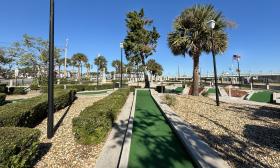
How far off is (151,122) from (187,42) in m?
12.8

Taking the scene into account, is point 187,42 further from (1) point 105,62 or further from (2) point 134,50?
(1) point 105,62

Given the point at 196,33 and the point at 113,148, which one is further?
the point at 196,33

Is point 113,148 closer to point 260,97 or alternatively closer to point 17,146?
point 17,146

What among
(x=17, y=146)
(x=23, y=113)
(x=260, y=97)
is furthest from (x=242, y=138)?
(x=260, y=97)

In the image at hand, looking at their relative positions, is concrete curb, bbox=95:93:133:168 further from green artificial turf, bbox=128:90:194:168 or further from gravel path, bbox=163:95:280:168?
gravel path, bbox=163:95:280:168

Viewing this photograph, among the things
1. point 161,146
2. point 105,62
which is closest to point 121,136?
point 161,146

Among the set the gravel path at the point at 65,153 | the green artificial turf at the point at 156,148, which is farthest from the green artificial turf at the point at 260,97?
the gravel path at the point at 65,153

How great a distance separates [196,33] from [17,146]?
18.1 metres

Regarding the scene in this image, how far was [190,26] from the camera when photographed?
20.3 meters

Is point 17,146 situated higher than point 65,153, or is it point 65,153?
point 17,146

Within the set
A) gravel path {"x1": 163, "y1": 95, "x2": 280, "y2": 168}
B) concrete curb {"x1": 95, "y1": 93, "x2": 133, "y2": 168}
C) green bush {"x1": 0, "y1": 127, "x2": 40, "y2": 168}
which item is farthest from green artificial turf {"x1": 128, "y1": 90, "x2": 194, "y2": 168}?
green bush {"x1": 0, "y1": 127, "x2": 40, "y2": 168}

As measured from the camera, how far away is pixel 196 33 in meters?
19.7

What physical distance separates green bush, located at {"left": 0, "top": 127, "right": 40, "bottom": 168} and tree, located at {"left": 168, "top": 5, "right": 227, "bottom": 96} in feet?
55.7

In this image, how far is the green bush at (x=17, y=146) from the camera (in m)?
3.76
